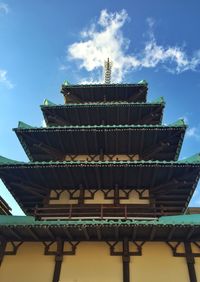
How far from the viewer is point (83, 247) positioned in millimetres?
12336

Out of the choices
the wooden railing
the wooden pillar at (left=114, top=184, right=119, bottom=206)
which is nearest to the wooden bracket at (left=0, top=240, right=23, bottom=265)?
the wooden railing

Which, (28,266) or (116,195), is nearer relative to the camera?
(28,266)

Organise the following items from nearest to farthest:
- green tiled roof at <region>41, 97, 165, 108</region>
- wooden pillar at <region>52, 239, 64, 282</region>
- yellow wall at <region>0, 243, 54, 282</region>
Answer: wooden pillar at <region>52, 239, 64, 282</region>, yellow wall at <region>0, 243, 54, 282</region>, green tiled roof at <region>41, 97, 165, 108</region>

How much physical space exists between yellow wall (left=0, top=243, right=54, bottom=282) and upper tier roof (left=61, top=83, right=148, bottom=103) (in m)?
10.8

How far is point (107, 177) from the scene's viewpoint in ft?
45.9

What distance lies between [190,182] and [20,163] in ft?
24.9

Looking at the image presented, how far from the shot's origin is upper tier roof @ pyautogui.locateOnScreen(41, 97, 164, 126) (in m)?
17.4

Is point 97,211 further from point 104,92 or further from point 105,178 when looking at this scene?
point 104,92

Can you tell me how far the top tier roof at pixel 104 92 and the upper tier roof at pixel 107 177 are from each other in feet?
24.8

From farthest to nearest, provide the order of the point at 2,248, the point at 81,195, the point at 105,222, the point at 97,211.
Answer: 1. the point at 81,195
2. the point at 97,211
3. the point at 2,248
4. the point at 105,222

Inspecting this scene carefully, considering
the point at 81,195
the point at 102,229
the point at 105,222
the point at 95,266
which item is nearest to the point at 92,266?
the point at 95,266

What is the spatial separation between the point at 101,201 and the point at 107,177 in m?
1.14

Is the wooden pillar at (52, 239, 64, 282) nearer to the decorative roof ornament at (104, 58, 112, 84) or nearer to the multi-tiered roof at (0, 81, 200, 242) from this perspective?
the multi-tiered roof at (0, 81, 200, 242)

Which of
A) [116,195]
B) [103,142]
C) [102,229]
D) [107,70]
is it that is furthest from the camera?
[107,70]
